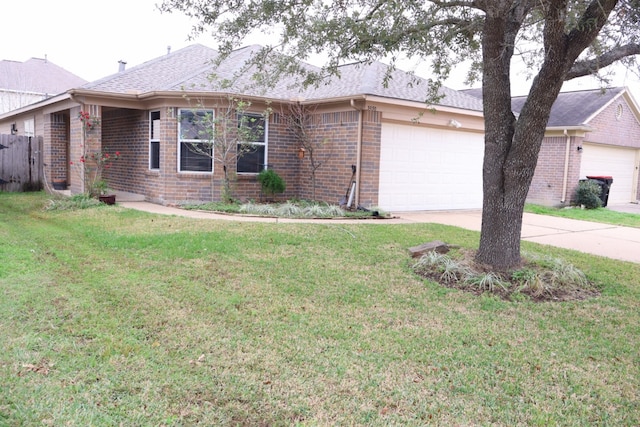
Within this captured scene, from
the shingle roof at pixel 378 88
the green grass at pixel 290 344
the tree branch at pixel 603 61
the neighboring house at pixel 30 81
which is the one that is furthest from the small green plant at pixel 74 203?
the neighboring house at pixel 30 81

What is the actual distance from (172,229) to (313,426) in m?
6.67

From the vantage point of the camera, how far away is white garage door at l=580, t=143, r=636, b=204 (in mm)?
19141

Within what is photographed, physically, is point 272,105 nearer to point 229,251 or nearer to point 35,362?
point 229,251

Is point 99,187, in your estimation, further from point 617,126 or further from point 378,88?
point 617,126

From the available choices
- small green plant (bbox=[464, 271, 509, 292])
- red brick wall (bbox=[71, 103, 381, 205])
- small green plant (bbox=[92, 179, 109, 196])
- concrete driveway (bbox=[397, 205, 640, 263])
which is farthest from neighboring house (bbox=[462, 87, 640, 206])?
small green plant (bbox=[92, 179, 109, 196])

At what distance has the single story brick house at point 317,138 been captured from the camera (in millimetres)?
12227

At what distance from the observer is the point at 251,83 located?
527 inches

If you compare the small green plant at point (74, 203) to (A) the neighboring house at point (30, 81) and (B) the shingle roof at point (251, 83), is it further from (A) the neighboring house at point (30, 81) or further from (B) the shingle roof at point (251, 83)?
(A) the neighboring house at point (30, 81)

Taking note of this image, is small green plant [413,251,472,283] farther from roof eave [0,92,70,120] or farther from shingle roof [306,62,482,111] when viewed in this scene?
roof eave [0,92,70,120]

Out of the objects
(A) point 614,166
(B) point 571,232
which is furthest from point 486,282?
(A) point 614,166

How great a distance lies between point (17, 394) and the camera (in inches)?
128

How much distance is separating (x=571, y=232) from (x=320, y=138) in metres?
6.28

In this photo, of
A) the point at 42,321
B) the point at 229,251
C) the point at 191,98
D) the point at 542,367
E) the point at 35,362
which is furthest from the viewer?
the point at 191,98

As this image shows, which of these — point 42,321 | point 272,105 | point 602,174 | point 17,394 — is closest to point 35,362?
point 17,394
